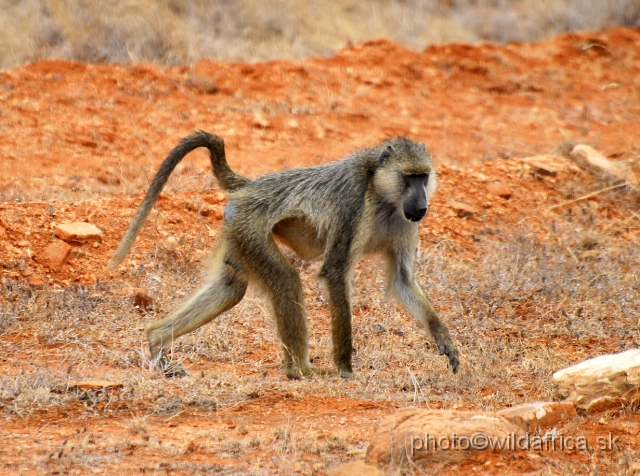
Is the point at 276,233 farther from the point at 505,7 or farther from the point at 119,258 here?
the point at 505,7

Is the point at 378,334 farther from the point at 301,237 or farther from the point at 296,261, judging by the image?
the point at 296,261

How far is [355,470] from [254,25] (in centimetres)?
1364

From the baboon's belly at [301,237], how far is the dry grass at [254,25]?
7.36 metres

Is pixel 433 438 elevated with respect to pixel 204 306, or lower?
elevated

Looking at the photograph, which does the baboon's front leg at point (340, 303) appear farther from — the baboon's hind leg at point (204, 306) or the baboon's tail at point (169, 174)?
the baboon's tail at point (169, 174)

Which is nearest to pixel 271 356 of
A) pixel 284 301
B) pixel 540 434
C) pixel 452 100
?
pixel 284 301

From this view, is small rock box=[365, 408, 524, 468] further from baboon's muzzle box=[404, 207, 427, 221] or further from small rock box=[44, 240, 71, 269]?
small rock box=[44, 240, 71, 269]

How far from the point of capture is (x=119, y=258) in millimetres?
5742

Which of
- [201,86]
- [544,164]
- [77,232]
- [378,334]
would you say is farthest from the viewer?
[201,86]

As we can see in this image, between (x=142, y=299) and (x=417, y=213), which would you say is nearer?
(x=417, y=213)

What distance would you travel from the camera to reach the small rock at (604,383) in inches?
178

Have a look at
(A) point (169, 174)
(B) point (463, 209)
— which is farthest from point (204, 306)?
(B) point (463, 209)

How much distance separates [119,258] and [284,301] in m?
1.14

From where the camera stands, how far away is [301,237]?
20.1 ft
